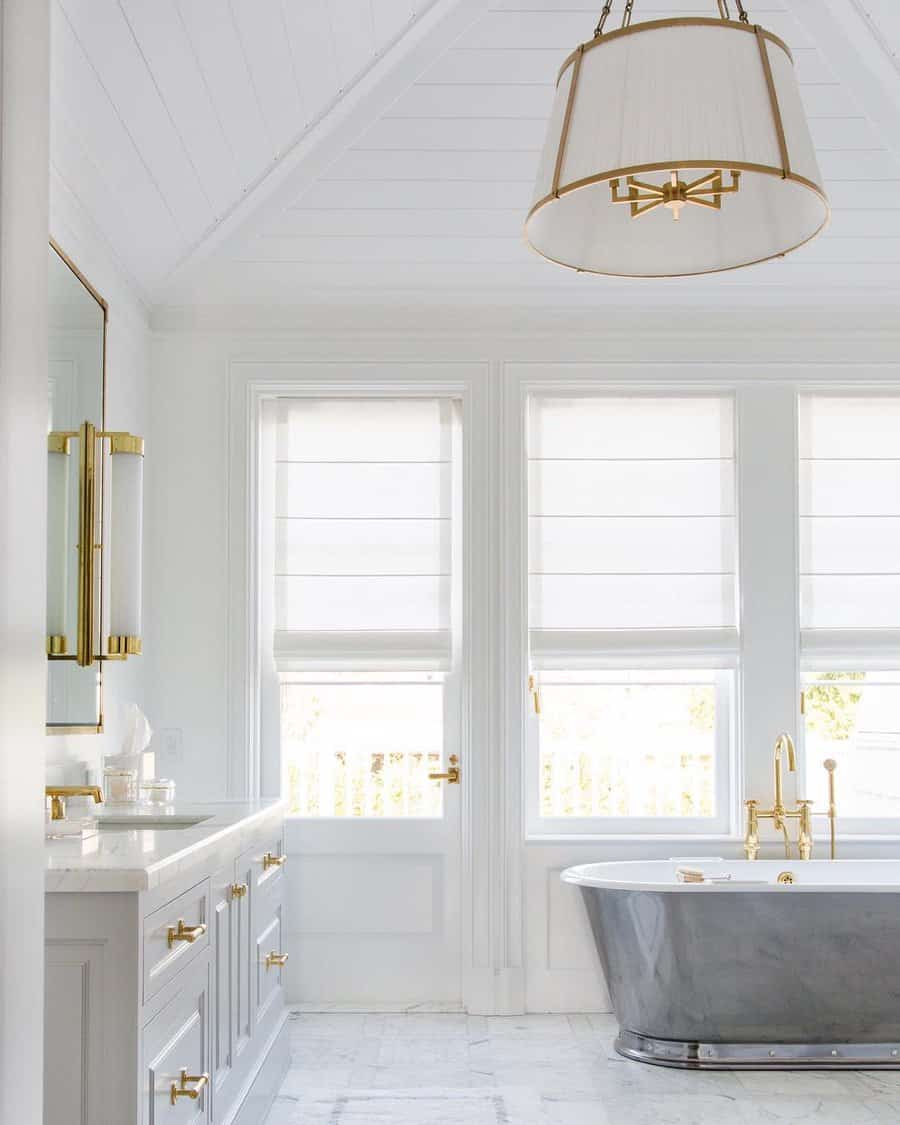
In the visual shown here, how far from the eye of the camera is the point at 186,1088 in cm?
230

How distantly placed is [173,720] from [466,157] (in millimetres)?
2165

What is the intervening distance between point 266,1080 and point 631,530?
2262mm

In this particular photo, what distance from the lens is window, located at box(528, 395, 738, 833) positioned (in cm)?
434

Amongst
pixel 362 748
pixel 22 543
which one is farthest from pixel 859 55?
pixel 22 543

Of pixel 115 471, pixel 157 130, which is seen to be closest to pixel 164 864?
pixel 115 471

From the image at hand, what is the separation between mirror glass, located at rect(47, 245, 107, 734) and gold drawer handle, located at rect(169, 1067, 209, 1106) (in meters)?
0.95

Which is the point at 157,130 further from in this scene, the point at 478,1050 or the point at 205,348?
the point at 478,1050

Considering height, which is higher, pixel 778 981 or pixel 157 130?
pixel 157 130

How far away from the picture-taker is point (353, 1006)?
4207 millimetres

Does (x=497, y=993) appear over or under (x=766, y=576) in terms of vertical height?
under

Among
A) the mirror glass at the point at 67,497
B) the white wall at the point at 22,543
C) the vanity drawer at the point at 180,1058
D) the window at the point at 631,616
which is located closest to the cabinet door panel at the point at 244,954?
the vanity drawer at the point at 180,1058

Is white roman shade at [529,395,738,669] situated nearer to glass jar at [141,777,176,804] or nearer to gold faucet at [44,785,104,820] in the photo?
glass jar at [141,777,176,804]

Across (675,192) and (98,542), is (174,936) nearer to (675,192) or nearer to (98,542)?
(98,542)

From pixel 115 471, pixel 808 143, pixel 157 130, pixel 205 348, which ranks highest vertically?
pixel 157 130
